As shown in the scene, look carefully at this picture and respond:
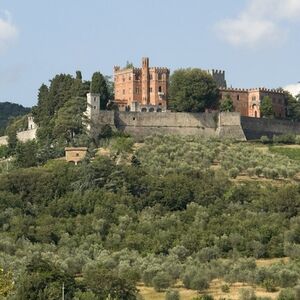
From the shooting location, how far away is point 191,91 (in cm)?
8356

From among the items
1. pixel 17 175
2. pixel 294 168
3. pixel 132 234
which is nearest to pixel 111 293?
pixel 132 234

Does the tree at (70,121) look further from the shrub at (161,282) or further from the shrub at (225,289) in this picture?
the shrub at (225,289)

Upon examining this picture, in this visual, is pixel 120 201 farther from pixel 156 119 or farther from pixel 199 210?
pixel 156 119

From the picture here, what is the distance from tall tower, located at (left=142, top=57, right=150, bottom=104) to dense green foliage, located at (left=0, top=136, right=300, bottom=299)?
5.46 m

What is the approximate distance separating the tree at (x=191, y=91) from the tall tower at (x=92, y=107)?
5521 mm

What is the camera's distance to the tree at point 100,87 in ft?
267

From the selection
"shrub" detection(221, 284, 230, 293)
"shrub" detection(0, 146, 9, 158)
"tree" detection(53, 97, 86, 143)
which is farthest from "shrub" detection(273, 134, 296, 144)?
"shrub" detection(221, 284, 230, 293)

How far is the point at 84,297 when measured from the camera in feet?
161

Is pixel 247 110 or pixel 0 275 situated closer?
pixel 0 275

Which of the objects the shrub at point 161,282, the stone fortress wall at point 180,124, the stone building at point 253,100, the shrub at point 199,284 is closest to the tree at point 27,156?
the stone fortress wall at point 180,124

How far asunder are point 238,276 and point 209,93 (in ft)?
97.0

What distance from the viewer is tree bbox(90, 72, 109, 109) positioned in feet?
267

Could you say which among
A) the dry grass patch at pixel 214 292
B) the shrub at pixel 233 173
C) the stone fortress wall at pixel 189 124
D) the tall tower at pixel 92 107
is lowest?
the dry grass patch at pixel 214 292

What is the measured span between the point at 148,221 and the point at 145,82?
782 inches
